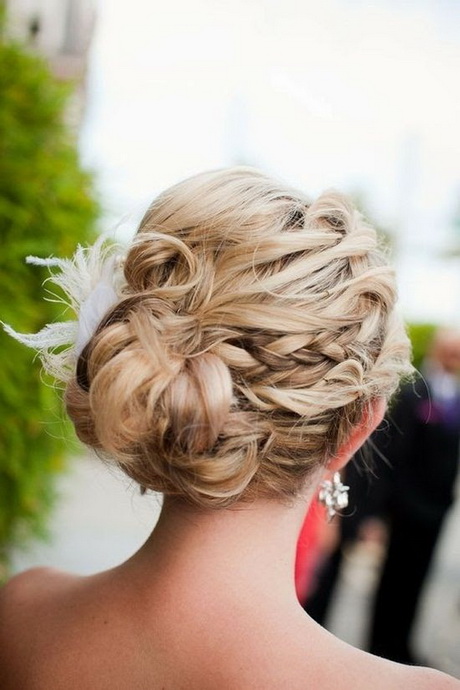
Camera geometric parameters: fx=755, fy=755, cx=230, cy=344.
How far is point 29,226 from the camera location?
3135 mm

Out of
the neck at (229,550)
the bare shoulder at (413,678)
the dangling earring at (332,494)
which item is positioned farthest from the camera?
the dangling earring at (332,494)

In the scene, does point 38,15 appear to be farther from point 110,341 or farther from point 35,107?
point 110,341

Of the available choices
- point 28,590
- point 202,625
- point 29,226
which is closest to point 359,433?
point 202,625

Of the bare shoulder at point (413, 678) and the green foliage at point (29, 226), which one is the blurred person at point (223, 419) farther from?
the green foliage at point (29, 226)

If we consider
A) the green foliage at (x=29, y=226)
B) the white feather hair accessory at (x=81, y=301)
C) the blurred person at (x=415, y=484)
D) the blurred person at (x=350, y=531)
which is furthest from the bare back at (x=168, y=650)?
the blurred person at (x=415, y=484)

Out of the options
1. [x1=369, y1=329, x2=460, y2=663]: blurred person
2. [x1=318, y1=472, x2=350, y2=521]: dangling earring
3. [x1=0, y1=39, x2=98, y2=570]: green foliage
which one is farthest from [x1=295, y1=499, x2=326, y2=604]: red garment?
[x1=318, y1=472, x2=350, y2=521]: dangling earring

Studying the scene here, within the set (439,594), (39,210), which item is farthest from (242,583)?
(439,594)

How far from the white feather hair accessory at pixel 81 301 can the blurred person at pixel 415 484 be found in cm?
292

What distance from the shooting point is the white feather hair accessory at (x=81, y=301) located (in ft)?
4.22

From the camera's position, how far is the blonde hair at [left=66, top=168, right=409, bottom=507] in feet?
3.61

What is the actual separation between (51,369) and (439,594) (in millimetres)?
5179

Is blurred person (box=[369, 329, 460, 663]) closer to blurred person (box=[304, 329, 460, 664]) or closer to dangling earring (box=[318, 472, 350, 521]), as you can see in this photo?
blurred person (box=[304, 329, 460, 664])

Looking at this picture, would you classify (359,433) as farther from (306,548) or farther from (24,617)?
(306,548)

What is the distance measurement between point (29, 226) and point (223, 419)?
2.29 metres
